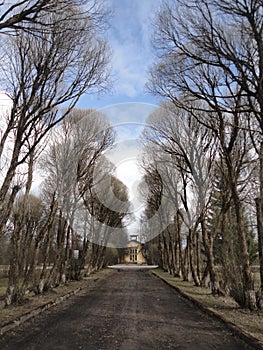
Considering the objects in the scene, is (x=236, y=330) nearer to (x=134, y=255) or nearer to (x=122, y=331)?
(x=122, y=331)

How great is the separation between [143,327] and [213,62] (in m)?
6.55

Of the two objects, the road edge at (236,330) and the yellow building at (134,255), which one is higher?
the yellow building at (134,255)

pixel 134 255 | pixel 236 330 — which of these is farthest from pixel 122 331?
pixel 134 255

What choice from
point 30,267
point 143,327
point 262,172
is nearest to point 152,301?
point 30,267

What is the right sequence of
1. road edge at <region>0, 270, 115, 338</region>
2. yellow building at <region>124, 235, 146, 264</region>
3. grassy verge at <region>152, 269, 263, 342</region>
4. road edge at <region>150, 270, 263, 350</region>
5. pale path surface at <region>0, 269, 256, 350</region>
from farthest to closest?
yellow building at <region>124, 235, 146, 264</region> < road edge at <region>0, 270, 115, 338</region> < grassy verge at <region>152, 269, 263, 342</region> < pale path surface at <region>0, 269, 256, 350</region> < road edge at <region>150, 270, 263, 350</region>

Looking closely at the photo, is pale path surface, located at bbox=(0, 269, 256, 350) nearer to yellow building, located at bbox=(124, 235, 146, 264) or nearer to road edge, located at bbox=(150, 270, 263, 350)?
road edge, located at bbox=(150, 270, 263, 350)

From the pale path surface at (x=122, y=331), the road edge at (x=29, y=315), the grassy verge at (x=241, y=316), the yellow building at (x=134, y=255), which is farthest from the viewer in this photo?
the yellow building at (x=134, y=255)

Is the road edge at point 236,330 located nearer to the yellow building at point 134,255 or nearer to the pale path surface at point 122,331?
the pale path surface at point 122,331

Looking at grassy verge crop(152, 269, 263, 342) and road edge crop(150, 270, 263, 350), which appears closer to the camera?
road edge crop(150, 270, 263, 350)

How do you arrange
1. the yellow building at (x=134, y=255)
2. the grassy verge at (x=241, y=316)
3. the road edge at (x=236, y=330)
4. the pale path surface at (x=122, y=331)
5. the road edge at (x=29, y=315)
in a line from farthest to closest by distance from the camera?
the yellow building at (x=134, y=255) < the road edge at (x=29, y=315) < the grassy verge at (x=241, y=316) < the pale path surface at (x=122, y=331) < the road edge at (x=236, y=330)

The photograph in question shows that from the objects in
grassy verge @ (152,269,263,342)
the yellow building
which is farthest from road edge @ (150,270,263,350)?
the yellow building

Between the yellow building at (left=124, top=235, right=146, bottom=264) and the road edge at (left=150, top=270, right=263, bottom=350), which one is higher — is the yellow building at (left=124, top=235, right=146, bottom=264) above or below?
above

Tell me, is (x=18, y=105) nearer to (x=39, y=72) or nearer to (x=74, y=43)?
(x=39, y=72)

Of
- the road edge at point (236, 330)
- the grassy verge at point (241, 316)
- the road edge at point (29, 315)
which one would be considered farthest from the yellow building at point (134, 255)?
the road edge at point (236, 330)
